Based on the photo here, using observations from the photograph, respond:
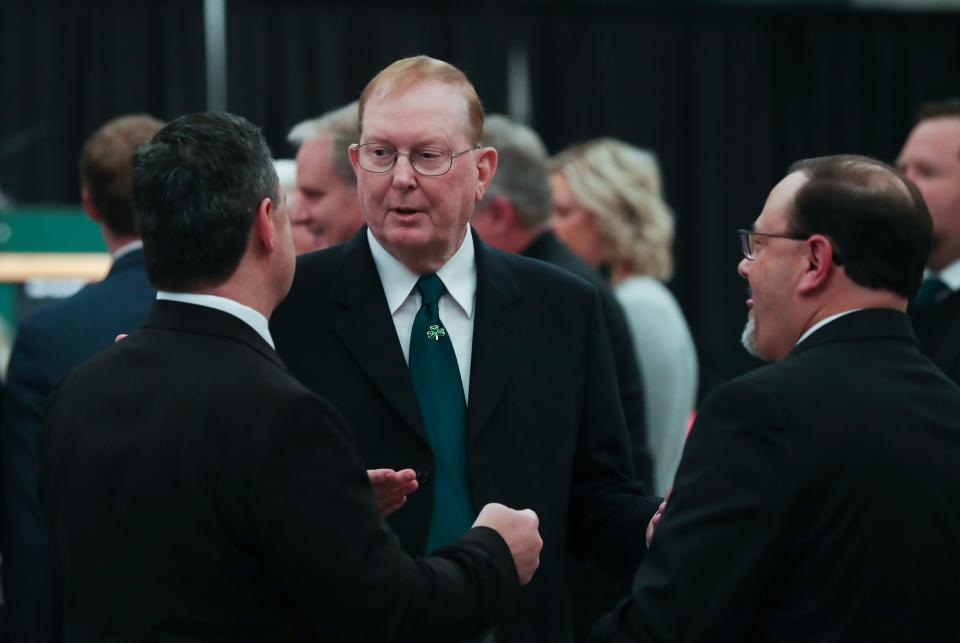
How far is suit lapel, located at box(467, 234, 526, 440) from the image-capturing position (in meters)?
2.00

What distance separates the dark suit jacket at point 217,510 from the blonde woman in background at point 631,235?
2.26 m

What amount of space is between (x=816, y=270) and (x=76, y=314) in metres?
1.47

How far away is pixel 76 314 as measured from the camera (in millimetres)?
2562

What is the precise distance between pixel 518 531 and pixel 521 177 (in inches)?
71.2

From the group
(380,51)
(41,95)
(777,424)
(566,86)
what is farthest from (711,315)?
(777,424)

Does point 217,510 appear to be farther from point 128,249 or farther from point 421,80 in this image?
point 128,249

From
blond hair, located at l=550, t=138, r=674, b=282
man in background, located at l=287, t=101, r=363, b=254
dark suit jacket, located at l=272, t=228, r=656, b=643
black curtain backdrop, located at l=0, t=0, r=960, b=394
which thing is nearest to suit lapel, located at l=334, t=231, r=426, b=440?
dark suit jacket, located at l=272, t=228, r=656, b=643

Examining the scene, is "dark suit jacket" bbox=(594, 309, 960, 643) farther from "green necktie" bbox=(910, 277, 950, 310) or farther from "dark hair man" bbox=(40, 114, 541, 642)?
"green necktie" bbox=(910, 277, 950, 310)

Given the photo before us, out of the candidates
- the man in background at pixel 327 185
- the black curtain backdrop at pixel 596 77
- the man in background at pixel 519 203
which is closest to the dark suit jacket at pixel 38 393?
the man in background at pixel 327 185

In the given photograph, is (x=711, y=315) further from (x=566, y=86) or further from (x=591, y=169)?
(x=591, y=169)

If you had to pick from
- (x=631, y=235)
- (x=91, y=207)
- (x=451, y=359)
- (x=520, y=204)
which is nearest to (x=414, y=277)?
(x=451, y=359)

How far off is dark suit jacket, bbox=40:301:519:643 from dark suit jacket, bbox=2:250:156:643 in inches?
37.4

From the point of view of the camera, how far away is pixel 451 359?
2035mm

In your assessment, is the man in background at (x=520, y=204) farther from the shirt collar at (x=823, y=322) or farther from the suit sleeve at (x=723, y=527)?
the suit sleeve at (x=723, y=527)
